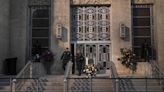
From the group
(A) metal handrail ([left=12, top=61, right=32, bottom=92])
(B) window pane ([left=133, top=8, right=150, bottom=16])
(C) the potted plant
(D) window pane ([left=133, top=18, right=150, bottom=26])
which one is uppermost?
(B) window pane ([left=133, top=8, right=150, bottom=16])

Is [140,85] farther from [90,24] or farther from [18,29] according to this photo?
[18,29]

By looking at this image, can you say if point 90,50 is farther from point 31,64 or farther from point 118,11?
point 31,64

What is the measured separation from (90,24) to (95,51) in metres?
2.07

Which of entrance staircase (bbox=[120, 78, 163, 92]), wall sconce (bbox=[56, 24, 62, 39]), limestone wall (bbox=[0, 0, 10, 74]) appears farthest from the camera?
wall sconce (bbox=[56, 24, 62, 39])

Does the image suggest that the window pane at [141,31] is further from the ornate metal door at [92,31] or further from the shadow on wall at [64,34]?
the shadow on wall at [64,34]

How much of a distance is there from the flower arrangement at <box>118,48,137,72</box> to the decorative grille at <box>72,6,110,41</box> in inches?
91.0

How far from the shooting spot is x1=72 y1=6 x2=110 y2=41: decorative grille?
31438mm

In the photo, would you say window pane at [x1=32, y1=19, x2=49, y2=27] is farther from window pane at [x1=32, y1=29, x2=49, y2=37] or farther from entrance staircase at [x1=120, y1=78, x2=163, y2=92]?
entrance staircase at [x1=120, y1=78, x2=163, y2=92]

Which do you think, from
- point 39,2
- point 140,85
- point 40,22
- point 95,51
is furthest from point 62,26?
point 140,85

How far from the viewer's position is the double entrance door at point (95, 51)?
3127 cm

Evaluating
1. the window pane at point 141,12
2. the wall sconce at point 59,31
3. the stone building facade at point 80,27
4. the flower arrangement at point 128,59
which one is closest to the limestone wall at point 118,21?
the stone building facade at point 80,27

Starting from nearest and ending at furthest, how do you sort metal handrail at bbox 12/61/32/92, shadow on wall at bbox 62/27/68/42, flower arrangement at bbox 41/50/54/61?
metal handrail at bbox 12/61/32/92 < flower arrangement at bbox 41/50/54/61 < shadow on wall at bbox 62/27/68/42

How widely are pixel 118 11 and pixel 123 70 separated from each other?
14.4 feet

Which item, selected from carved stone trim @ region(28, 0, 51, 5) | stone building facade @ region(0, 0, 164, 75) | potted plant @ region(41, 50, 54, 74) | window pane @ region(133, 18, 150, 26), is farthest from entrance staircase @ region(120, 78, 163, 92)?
carved stone trim @ region(28, 0, 51, 5)
